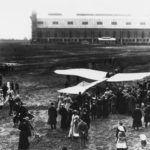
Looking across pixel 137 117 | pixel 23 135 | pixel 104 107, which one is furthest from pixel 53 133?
pixel 137 117

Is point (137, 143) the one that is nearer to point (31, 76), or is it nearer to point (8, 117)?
point (8, 117)

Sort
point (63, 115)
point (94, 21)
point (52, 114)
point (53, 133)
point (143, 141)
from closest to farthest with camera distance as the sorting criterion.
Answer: point (143, 141)
point (53, 133)
point (52, 114)
point (63, 115)
point (94, 21)

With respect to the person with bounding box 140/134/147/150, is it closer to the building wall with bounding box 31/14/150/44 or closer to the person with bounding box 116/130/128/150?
the person with bounding box 116/130/128/150

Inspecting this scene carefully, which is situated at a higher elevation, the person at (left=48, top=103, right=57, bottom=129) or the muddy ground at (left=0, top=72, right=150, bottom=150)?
the person at (left=48, top=103, right=57, bottom=129)

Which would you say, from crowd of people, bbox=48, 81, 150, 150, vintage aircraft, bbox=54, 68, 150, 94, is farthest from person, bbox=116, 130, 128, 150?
vintage aircraft, bbox=54, 68, 150, 94

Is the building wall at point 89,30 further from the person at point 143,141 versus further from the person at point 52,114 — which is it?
the person at point 143,141

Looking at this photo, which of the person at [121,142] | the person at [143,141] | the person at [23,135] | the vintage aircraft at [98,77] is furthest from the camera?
the vintage aircraft at [98,77]

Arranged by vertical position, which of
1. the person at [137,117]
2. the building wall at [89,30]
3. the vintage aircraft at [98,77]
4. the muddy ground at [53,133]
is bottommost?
the muddy ground at [53,133]

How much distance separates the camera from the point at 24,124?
591 inches

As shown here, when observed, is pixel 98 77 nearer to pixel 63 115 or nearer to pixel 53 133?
pixel 63 115

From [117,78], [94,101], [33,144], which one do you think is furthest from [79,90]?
[33,144]

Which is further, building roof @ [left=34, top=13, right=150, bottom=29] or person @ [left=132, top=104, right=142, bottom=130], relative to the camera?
building roof @ [left=34, top=13, right=150, bottom=29]

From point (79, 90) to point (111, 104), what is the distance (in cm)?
256

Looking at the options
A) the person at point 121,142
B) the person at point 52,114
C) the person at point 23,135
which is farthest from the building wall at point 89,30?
the person at point 121,142
